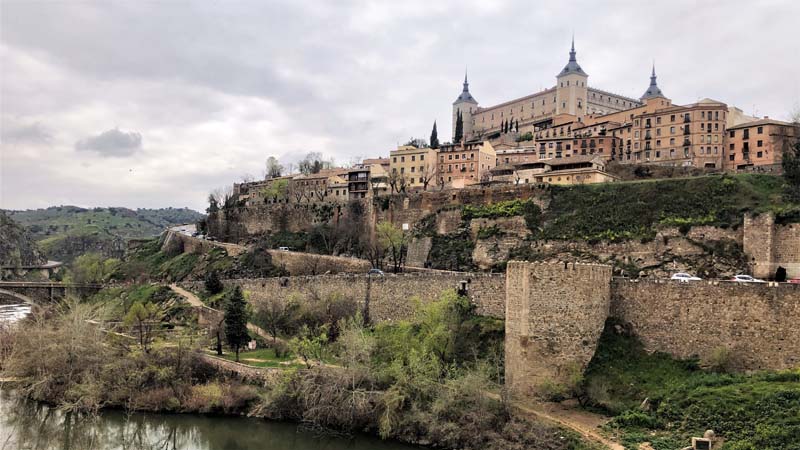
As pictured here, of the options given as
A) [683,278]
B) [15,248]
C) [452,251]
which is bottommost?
[15,248]

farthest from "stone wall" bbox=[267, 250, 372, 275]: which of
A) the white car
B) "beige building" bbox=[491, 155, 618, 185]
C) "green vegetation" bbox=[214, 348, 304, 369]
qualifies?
the white car

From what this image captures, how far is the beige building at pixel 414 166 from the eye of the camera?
7453 centimetres

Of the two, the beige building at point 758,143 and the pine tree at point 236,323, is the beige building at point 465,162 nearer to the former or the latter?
the beige building at point 758,143

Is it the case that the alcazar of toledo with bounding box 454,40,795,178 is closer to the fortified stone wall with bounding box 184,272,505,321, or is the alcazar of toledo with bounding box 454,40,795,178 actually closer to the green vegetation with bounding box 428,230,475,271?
the green vegetation with bounding box 428,230,475,271

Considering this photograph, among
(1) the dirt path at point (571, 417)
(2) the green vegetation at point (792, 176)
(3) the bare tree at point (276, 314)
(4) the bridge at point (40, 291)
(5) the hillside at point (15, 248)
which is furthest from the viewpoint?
(5) the hillside at point (15, 248)

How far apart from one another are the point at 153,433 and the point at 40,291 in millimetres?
40761

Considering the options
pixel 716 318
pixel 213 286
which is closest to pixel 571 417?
pixel 716 318

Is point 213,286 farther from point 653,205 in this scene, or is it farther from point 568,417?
point 568,417

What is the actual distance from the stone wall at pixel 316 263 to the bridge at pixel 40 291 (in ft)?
62.6

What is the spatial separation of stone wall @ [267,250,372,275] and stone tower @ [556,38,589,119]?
53.5 meters

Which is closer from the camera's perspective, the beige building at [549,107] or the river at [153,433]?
the river at [153,433]

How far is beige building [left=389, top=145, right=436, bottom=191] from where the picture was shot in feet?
245

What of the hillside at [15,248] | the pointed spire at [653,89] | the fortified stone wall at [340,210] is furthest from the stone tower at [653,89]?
the hillside at [15,248]

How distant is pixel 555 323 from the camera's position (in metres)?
24.0
